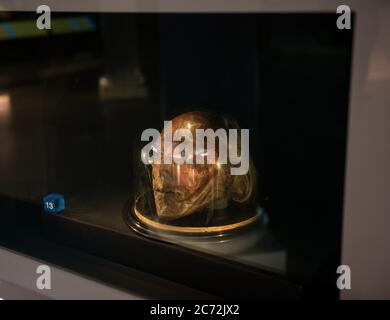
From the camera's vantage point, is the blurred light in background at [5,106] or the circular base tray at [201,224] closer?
the circular base tray at [201,224]

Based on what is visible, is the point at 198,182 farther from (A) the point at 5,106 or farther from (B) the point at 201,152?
(A) the point at 5,106

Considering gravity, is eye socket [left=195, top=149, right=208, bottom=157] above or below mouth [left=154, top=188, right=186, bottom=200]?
above

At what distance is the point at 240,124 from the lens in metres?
0.92

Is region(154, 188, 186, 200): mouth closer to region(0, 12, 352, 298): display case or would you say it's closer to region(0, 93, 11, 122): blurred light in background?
region(0, 12, 352, 298): display case

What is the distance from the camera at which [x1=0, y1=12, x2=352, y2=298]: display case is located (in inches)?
29.4

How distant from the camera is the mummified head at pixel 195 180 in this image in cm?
80

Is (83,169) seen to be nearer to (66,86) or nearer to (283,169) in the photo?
(66,86)

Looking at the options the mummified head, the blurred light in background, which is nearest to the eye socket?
the mummified head

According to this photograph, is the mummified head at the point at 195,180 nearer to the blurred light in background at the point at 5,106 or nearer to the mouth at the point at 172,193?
the mouth at the point at 172,193

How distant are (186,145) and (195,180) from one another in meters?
0.05

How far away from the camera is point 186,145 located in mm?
800

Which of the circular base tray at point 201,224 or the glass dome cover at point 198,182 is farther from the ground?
the glass dome cover at point 198,182

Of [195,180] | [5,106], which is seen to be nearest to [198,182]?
[195,180]

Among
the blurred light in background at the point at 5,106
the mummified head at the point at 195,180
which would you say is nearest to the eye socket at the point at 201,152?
the mummified head at the point at 195,180
